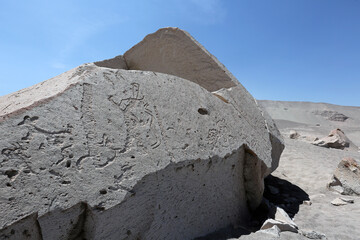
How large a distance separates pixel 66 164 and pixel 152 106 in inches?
34.2

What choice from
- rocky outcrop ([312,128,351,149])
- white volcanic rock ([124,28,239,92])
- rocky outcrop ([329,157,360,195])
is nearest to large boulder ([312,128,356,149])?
rocky outcrop ([312,128,351,149])

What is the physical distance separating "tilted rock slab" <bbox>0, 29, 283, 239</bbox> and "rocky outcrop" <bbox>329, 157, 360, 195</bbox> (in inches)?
89.5

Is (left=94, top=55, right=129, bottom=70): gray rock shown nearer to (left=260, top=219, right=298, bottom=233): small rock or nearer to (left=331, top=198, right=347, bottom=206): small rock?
(left=260, top=219, right=298, bottom=233): small rock

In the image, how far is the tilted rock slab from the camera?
147cm

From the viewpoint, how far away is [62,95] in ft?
5.89

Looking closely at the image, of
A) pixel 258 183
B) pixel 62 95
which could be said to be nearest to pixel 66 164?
pixel 62 95

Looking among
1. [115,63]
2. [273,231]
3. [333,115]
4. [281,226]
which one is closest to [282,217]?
[281,226]

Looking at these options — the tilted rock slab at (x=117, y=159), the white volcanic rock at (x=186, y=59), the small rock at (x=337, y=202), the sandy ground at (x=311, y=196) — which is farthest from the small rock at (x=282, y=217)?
the white volcanic rock at (x=186, y=59)

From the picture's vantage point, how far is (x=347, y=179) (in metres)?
4.21

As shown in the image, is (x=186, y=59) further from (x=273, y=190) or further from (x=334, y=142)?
(x=334, y=142)

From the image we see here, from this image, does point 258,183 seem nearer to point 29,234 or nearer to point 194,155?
point 194,155

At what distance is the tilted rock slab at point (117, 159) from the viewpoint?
1467 mm

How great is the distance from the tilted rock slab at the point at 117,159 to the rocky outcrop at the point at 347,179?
7.46ft

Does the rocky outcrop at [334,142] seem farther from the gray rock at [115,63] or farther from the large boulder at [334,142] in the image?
the gray rock at [115,63]
